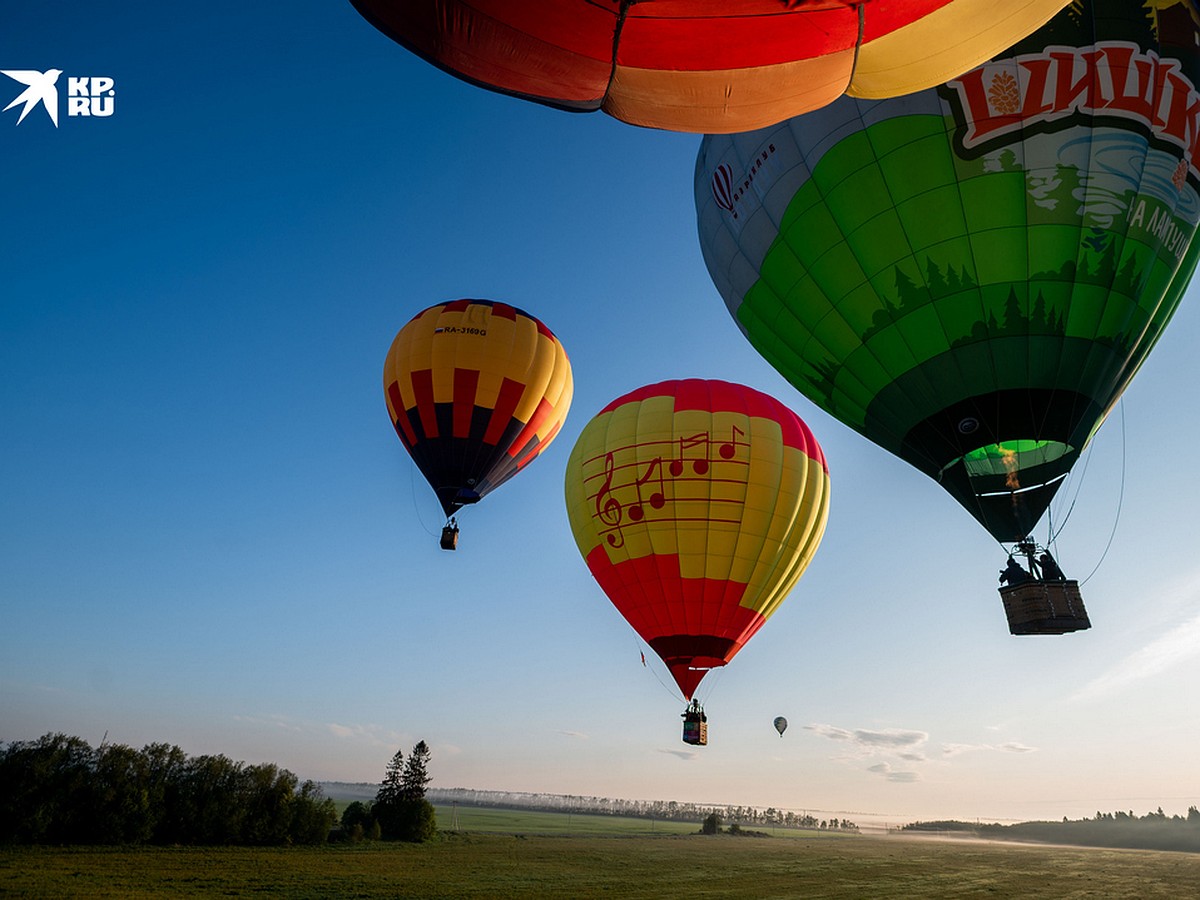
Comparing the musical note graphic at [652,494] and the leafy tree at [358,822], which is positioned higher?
the musical note graphic at [652,494]

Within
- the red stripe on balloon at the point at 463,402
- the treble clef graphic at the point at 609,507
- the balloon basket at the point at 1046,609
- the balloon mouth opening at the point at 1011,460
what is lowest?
the balloon basket at the point at 1046,609

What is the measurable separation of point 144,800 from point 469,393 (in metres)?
21.3

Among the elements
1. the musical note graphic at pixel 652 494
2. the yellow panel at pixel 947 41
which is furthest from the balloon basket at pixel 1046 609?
the yellow panel at pixel 947 41

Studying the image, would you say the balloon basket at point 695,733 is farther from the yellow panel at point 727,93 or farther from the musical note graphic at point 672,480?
the yellow panel at point 727,93

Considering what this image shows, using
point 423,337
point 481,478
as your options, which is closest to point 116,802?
point 481,478

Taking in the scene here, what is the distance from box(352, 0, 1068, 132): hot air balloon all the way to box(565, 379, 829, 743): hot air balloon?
14215 mm

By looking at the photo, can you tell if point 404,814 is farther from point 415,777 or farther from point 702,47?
point 702,47

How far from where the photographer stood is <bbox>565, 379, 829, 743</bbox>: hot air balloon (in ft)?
55.8

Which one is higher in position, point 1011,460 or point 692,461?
point 692,461

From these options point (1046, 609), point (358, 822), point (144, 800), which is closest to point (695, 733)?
point (1046, 609)

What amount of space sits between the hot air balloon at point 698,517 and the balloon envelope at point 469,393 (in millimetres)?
3879

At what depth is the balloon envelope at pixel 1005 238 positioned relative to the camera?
951 cm

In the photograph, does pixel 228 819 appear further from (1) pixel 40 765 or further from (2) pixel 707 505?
(2) pixel 707 505

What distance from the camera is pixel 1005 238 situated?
985 centimetres
